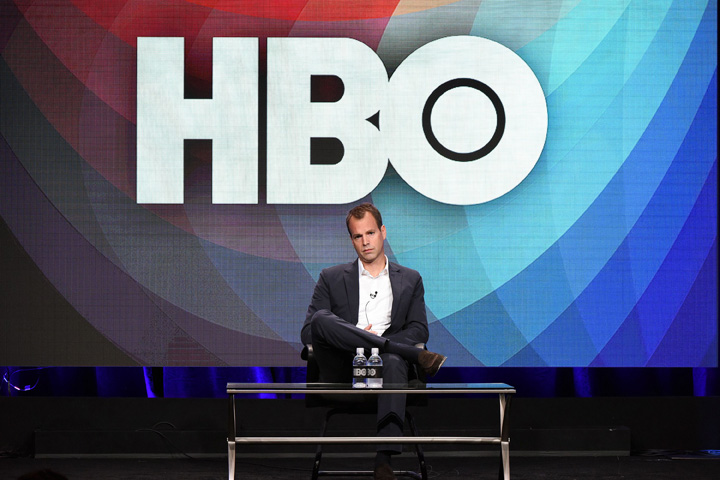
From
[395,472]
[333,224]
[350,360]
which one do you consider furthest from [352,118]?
[395,472]

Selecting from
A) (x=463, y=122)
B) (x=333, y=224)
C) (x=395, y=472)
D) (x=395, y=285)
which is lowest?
(x=395, y=472)

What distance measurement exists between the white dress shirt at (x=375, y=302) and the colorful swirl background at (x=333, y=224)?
74 centimetres

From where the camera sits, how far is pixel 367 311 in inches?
153

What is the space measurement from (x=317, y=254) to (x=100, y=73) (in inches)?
58.4

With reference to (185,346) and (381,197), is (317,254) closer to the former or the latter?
(381,197)

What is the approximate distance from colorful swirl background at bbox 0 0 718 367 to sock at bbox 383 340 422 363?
1171 millimetres

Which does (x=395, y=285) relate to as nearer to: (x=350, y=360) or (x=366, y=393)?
(x=350, y=360)

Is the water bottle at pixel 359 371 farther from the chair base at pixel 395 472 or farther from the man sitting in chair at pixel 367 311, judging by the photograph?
the chair base at pixel 395 472

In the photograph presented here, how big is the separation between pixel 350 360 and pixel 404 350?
302 mm

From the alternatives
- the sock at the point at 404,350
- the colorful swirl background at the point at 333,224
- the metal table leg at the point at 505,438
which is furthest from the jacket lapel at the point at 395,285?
the colorful swirl background at the point at 333,224

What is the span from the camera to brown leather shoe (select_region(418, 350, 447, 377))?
3.29 meters

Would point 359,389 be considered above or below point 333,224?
below

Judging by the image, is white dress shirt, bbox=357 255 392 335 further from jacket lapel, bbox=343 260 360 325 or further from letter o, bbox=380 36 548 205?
letter o, bbox=380 36 548 205

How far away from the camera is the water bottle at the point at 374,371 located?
338 centimetres
